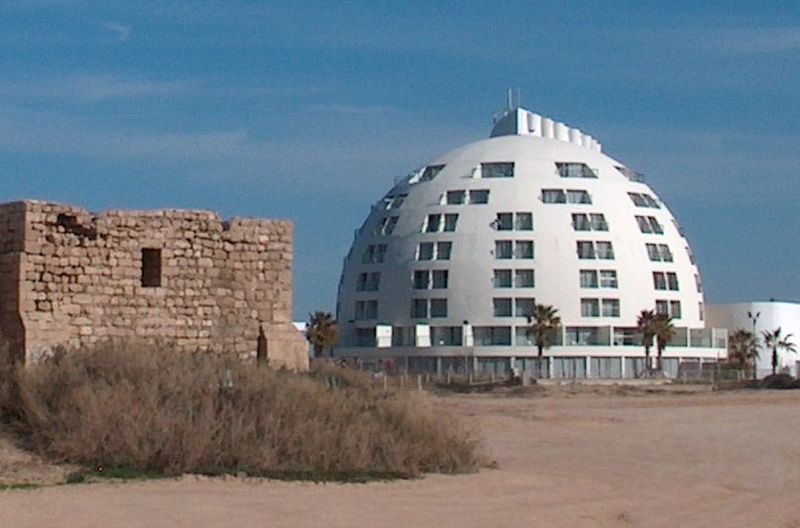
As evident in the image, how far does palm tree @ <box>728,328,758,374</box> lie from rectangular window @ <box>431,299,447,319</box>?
2036 cm

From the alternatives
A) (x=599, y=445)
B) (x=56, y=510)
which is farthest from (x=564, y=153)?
(x=56, y=510)

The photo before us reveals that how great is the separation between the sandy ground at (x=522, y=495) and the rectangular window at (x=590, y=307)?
208ft

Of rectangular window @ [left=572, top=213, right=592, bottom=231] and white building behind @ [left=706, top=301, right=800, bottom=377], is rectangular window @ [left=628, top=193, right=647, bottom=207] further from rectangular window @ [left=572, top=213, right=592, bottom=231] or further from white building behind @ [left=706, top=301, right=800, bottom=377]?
white building behind @ [left=706, top=301, right=800, bottom=377]

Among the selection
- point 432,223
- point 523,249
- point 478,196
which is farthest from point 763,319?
point 432,223

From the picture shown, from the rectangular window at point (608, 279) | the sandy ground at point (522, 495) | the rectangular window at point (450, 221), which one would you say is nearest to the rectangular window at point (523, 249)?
the rectangular window at point (450, 221)

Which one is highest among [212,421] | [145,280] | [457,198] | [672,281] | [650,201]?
[650,201]

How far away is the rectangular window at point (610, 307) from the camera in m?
90.0

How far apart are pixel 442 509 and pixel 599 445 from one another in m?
10.7

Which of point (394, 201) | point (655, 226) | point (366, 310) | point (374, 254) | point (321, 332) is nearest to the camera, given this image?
point (321, 332)

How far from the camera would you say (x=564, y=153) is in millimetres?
97562

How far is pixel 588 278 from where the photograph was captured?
3561 inches

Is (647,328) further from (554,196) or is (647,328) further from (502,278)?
(554,196)

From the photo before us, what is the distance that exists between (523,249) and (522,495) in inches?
2968

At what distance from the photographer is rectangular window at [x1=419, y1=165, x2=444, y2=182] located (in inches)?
3859
